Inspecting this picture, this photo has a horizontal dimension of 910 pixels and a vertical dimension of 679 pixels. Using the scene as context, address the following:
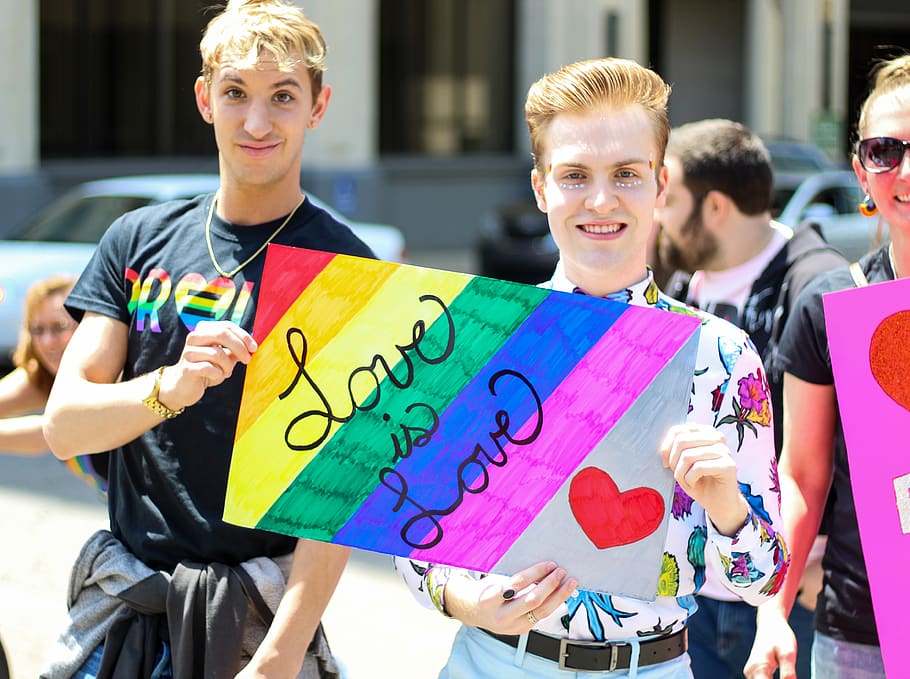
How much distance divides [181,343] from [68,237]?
8.21 meters

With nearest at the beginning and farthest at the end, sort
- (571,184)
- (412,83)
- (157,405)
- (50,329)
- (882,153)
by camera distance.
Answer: (571,184) → (157,405) → (882,153) → (50,329) → (412,83)

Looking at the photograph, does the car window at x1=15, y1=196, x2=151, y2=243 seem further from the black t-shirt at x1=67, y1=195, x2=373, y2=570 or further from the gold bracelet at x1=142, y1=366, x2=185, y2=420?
the gold bracelet at x1=142, y1=366, x2=185, y2=420

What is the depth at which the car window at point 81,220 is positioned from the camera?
1049 centimetres

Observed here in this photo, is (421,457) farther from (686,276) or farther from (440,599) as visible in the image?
(686,276)

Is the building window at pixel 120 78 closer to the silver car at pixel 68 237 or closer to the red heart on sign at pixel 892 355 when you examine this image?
the silver car at pixel 68 237

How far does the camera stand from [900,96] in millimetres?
2689

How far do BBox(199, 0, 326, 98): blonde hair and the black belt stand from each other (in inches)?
48.9

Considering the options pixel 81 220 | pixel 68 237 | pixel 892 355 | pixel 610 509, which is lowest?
pixel 68 237

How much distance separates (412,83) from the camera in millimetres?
21391

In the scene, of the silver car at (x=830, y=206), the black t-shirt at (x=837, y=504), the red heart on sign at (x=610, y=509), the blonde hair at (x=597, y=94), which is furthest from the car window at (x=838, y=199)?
Result: the red heart on sign at (x=610, y=509)

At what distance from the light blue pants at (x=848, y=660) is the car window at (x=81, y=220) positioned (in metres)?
8.48

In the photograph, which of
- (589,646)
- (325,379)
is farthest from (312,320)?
(589,646)

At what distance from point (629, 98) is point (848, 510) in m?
0.99

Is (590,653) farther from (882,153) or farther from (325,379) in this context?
(882,153)
